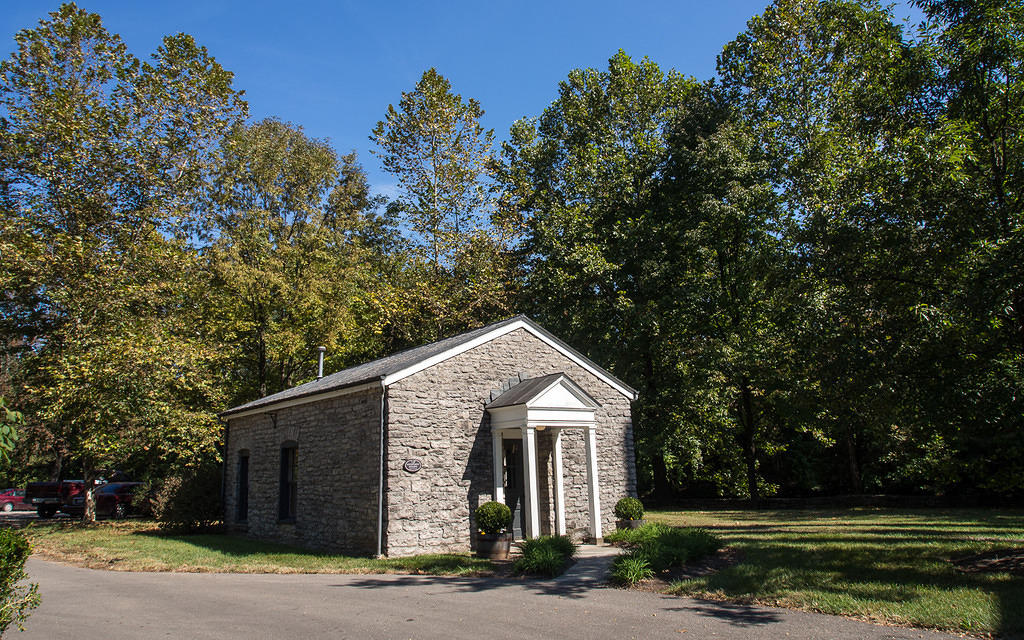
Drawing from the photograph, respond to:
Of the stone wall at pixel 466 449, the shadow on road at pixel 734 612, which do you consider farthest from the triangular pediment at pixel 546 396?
the shadow on road at pixel 734 612

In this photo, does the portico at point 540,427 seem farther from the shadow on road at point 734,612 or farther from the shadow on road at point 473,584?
the shadow on road at point 734,612

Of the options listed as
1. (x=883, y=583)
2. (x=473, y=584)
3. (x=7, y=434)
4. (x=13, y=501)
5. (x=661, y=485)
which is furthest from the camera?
(x=13, y=501)

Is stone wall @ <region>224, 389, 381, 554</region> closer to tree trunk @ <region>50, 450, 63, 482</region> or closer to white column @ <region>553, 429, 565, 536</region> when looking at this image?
white column @ <region>553, 429, 565, 536</region>

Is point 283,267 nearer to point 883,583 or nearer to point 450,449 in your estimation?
point 450,449

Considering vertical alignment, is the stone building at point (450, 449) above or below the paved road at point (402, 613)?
above

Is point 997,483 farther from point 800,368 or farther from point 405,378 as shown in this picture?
point 405,378

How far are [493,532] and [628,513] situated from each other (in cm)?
409

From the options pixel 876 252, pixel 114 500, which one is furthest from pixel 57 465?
pixel 876 252

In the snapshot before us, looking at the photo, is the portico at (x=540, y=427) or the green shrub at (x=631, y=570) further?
the portico at (x=540, y=427)

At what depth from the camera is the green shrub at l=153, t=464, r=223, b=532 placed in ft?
59.6

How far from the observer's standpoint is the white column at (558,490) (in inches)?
520

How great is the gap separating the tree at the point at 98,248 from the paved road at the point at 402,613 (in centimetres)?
1057

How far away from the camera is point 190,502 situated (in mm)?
18266

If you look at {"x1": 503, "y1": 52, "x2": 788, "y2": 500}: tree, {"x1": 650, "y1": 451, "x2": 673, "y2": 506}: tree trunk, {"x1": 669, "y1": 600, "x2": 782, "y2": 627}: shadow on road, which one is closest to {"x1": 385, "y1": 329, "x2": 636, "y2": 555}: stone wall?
{"x1": 669, "y1": 600, "x2": 782, "y2": 627}: shadow on road
